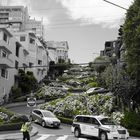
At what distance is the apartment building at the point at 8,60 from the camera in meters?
64.5

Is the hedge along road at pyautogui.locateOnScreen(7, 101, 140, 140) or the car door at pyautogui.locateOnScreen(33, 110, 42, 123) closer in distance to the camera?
the hedge along road at pyautogui.locateOnScreen(7, 101, 140, 140)

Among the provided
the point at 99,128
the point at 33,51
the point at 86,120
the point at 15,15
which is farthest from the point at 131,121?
the point at 15,15

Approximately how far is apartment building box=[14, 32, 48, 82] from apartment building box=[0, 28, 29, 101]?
9501 millimetres

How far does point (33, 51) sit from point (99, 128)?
64.1 metres

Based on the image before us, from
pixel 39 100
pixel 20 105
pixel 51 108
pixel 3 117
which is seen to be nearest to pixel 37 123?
pixel 3 117

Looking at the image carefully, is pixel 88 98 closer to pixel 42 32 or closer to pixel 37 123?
pixel 37 123

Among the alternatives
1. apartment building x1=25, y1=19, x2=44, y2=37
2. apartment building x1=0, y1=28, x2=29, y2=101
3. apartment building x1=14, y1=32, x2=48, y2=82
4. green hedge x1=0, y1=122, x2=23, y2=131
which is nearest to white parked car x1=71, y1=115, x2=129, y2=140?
green hedge x1=0, y1=122, x2=23, y2=131

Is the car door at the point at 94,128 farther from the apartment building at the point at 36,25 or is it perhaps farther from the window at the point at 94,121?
the apartment building at the point at 36,25

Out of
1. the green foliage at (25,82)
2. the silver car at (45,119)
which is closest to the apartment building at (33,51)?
the green foliage at (25,82)

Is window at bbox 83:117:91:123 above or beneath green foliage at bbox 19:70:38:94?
beneath

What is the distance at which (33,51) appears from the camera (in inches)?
3669

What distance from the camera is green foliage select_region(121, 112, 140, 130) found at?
1504 inches

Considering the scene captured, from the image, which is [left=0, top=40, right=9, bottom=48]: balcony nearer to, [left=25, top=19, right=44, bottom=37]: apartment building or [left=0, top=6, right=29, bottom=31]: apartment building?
[left=0, top=6, right=29, bottom=31]: apartment building

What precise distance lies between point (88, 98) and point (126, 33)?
11.4 metres
